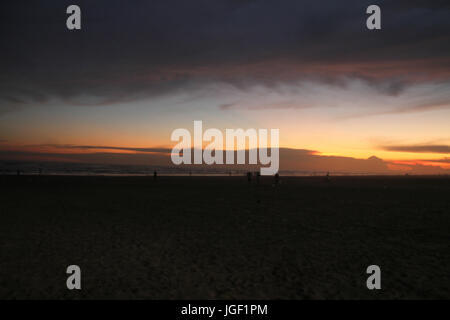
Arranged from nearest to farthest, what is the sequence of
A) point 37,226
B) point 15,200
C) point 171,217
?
point 37,226, point 171,217, point 15,200

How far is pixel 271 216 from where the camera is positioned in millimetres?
13922

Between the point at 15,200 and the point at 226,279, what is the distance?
17360mm

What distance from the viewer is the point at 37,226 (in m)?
11.4

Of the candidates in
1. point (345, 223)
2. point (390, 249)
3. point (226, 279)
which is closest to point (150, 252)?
point (226, 279)

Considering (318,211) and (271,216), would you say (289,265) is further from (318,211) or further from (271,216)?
(318,211)

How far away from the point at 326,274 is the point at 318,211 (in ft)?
29.2

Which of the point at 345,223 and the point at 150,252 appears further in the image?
the point at 345,223
